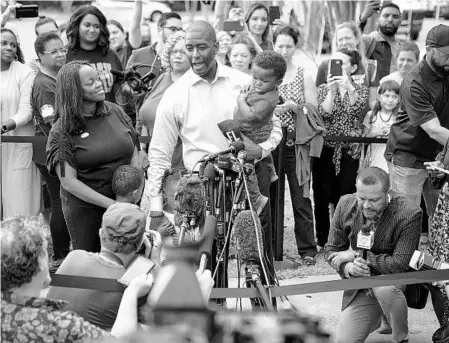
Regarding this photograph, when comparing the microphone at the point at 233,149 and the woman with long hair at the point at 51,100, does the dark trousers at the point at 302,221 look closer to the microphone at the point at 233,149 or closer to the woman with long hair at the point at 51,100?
the woman with long hair at the point at 51,100

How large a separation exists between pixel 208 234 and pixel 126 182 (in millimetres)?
1196

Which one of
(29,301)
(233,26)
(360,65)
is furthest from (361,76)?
(29,301)

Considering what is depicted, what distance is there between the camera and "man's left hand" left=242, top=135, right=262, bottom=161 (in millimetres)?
5672

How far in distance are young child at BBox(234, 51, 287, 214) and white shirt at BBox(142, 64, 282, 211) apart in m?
0.14

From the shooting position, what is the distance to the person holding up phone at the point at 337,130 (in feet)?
24.9

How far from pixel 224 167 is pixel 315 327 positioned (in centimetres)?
276

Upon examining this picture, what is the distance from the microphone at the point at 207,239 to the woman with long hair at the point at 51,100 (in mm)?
2382

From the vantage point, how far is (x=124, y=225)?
444cm

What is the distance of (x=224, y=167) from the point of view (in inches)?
199

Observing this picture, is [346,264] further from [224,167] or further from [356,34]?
[356,34]

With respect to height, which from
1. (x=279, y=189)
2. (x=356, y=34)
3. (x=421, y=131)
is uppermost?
(x=356, y=34)

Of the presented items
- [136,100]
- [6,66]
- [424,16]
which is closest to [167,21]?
[136,100]

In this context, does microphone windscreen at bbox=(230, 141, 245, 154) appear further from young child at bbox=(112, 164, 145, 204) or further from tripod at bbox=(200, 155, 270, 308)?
young child at bbox=(112, 164, 145, 204)

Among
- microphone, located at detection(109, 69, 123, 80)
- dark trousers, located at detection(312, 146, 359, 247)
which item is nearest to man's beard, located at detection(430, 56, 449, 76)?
dark trousers, located at detection(312, 146, 359, 247)
